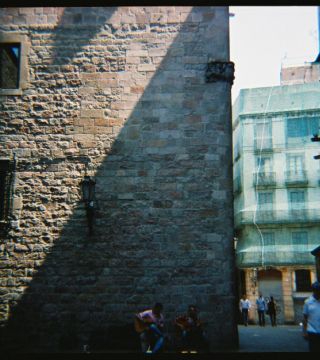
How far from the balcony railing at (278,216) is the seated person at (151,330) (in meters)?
19.6

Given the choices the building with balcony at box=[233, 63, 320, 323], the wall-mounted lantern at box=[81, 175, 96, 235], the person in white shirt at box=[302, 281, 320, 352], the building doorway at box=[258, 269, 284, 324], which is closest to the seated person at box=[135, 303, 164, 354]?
the person in white shirt at box=[302, 281, 320, 352]

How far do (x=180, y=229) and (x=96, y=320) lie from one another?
252 cm

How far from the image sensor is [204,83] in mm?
9492

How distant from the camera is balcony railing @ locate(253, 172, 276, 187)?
85.4ft

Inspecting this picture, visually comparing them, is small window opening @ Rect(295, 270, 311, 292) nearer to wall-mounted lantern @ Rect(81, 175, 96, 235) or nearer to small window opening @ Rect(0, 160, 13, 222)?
wall-mounted lantern @ Rect(81, 175, 96, 235)

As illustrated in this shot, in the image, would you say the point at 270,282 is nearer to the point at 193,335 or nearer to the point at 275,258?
the point at 275,258

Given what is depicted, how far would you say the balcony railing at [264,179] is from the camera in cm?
2603

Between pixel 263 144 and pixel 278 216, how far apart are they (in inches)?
179

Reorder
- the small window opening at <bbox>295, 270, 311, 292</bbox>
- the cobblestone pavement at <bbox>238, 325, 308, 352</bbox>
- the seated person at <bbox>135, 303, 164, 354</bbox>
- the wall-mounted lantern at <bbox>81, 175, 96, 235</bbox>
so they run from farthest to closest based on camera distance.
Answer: the small window opening at <bbox>295, 270, 311, 292</bbox>
the cobblestone pavement at <bbox>238, 325, 308, 352</bbox>
the wall-mounted lantern at <bbox>81, 175, 96, 235</bbox>
the seated person at <bbox>135, 303, 164, 354</bbox>

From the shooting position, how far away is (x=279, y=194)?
25.9m

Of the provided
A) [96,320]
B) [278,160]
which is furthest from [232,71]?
[278,160]

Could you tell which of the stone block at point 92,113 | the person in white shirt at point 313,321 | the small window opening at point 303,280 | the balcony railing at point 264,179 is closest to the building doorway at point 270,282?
the small window opening at point 303,280

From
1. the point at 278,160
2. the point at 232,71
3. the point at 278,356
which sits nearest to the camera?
the point at 278,356
